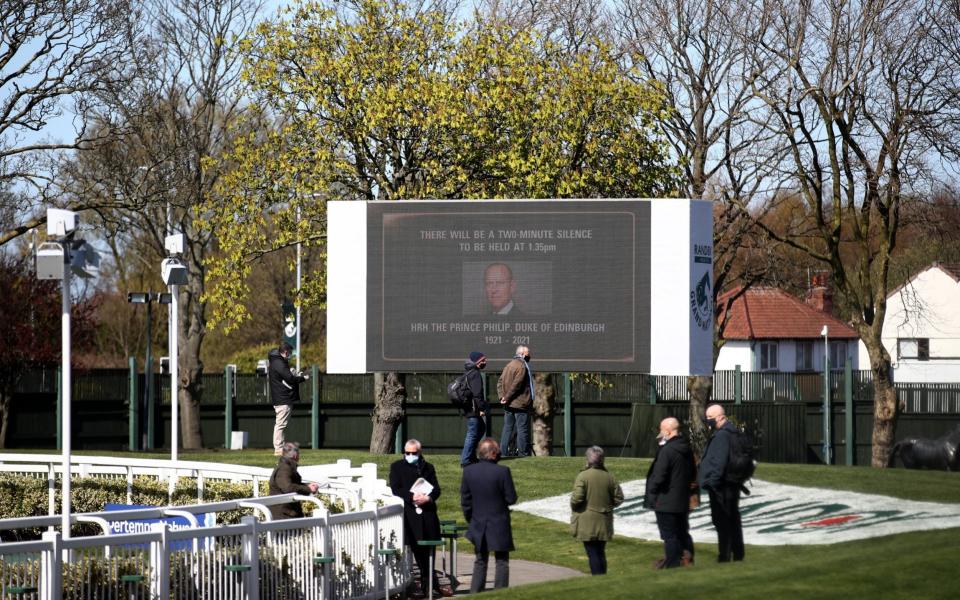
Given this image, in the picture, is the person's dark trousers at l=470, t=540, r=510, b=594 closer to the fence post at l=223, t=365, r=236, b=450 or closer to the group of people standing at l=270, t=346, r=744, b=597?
the group of people standing at l=270, t=346, r=744, b=597

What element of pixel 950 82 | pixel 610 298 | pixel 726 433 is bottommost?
pixel 726 433

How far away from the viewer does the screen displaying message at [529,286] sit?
24.8 metres

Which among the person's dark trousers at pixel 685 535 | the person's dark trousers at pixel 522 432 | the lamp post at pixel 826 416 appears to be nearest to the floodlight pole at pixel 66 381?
the person's dark trousers at pixel 685 535

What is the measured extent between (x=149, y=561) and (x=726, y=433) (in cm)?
578

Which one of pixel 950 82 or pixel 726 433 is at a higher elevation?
pixel 950 82

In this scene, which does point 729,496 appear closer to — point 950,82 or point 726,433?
point 726,433

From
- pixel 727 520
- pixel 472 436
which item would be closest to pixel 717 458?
pixel 727 520

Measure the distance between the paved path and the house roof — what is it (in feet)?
170

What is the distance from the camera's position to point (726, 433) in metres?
14.9

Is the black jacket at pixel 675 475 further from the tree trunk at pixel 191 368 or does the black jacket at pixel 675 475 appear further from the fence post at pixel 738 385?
the tree trunk at pixel 191 368

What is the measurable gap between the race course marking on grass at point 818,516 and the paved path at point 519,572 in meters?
1.83

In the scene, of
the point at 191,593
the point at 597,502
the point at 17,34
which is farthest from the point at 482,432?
the point at 17,34

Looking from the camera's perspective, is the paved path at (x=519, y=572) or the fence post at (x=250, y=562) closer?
the fence post at (x=250, y=562)

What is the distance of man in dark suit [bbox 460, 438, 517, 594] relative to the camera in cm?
1555
